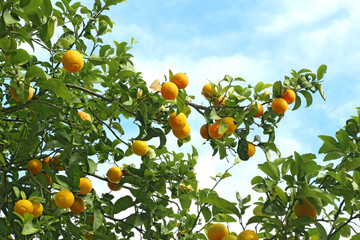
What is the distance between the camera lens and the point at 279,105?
9.32 ft

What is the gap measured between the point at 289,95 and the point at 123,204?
157cm

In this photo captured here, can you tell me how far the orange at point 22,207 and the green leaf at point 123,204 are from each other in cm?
68

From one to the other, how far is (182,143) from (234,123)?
2.35 feet

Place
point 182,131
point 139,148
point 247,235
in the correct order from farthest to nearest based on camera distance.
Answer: point 139,148
point 182,131
point 247,235

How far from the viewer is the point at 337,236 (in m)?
2.06

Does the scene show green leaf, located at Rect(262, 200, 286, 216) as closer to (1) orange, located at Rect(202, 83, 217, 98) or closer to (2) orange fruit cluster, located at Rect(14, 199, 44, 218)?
(1) orange, located at Rect(202, 83, 217, 98)

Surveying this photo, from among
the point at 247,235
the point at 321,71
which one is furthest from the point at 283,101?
the point at 247,235

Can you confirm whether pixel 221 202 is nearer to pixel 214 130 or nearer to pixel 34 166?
pixel 214 130

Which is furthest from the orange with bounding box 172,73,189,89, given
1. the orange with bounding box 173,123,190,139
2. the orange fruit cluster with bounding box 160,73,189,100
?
the orange with bounding box 173,123,190,139

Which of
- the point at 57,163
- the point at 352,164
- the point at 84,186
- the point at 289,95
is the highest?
the point at 289,95

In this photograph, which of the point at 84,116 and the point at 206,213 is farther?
the point at 84,116

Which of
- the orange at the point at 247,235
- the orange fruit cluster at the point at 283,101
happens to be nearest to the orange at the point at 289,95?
the orange fruit cluster at the point at 283,101

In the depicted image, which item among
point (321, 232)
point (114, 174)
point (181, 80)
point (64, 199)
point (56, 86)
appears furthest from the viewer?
point (114, 174)

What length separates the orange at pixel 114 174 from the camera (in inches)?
136
